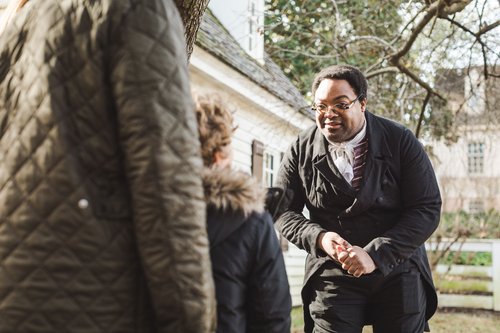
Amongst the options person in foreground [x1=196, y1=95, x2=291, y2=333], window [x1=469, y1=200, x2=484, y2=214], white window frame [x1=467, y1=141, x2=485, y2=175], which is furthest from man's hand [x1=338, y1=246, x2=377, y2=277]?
white window frame [x1=467, y1=141, x2=485, y2=175]

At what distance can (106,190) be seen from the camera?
2.21m

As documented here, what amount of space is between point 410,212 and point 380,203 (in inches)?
6.4

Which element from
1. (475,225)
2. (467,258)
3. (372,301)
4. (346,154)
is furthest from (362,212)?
(475,225)

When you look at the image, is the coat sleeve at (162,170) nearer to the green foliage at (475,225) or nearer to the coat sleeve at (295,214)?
the coat sleeve at (295,214)

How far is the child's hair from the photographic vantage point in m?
2.59

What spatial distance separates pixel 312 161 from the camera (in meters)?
3.99

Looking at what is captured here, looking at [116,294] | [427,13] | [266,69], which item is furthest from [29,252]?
[266,69]

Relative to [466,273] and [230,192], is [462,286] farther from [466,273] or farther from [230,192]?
[230,192]

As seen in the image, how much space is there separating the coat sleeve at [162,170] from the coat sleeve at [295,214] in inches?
65.8

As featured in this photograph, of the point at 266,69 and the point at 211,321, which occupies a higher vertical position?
the point at 266,69

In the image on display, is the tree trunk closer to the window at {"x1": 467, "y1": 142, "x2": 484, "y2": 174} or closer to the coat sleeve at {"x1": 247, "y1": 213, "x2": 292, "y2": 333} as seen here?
the coat sleeve at {"x1": 247, "y1": 213, "x2": 292, "y2": 333}

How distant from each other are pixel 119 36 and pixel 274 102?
34.9 feet

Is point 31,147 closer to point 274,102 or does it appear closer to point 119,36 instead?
point 119,36

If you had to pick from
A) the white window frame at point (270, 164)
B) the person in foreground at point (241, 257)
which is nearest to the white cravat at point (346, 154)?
the person in foreground at point (241, 257)
